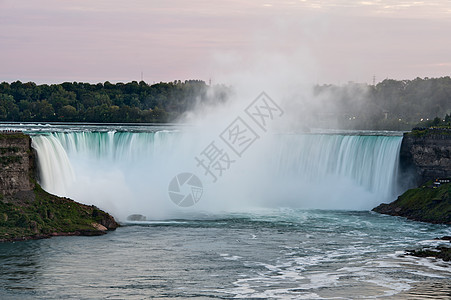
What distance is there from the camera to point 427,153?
65.4 metres

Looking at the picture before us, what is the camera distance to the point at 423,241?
162 feet

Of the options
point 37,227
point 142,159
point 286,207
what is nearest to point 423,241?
point 286,207

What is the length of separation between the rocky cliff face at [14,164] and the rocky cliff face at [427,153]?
101 ft

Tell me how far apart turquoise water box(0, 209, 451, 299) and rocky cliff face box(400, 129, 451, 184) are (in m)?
9.62

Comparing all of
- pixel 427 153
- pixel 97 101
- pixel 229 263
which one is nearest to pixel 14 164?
pixel 229 263

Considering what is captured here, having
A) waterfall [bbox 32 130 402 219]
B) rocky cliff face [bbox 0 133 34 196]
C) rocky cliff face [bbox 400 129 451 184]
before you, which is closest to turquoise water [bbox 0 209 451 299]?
rocky cliff face [bbox 0 133 34 196]

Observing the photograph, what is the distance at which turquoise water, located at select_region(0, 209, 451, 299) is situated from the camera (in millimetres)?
36688

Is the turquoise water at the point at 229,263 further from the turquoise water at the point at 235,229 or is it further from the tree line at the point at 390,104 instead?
the tree line at the point at 390,104

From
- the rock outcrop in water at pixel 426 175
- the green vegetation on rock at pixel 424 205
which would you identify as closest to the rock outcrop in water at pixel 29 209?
the green vegetation on rock at pixel 424 205

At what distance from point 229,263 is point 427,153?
93.7ft

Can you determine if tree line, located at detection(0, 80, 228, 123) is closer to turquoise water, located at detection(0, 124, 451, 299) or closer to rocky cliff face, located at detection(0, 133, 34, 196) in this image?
turquoise water, located at detection(0, 124, 451, 299)

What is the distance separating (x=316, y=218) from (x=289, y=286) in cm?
2218

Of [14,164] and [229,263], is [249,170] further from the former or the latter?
[229,263]

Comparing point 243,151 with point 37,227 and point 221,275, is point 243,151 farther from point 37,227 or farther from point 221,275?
point 221,275
